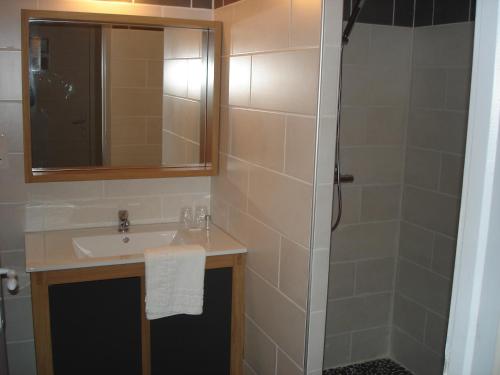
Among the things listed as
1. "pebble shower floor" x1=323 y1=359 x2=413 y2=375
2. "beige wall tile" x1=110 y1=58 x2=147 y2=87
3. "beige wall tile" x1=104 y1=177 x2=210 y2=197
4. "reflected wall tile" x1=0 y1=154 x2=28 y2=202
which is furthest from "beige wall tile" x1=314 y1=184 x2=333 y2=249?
"reflected wall tile" x1=0 y1=154 x2=28 y2=202

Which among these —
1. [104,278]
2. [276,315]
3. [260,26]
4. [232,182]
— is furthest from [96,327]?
[260,26]

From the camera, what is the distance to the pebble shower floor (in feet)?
7.13

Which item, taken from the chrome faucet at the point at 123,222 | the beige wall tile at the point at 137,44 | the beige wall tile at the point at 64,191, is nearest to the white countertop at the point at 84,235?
the chrome faucet at the point at 123,222

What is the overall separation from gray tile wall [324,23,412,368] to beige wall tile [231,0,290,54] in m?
0.29

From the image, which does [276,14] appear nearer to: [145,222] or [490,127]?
[145,222]

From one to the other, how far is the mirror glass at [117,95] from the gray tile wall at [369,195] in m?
0.71

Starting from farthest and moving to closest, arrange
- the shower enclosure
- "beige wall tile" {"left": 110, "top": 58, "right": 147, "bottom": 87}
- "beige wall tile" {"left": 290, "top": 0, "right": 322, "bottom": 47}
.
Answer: "beige wall tile" {"left": 110, "top": 58, "right": 147, "bottom": 87} < the shower enclosure < "beige wall tile" {"left": 290, "top": 0, "right": 322, "bottom": 47}

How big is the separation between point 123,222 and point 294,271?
3.05ft

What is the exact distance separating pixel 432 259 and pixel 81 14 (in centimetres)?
169

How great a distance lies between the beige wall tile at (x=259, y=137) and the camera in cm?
188

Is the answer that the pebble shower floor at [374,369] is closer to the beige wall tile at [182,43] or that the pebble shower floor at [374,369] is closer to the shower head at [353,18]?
the shower head at [353,18]

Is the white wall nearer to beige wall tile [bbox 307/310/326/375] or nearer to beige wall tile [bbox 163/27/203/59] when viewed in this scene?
beige wall tile [bbox 307/310/326/375]

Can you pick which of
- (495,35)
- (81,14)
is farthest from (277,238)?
(495,35)

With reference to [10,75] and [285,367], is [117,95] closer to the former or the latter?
[10,75]
